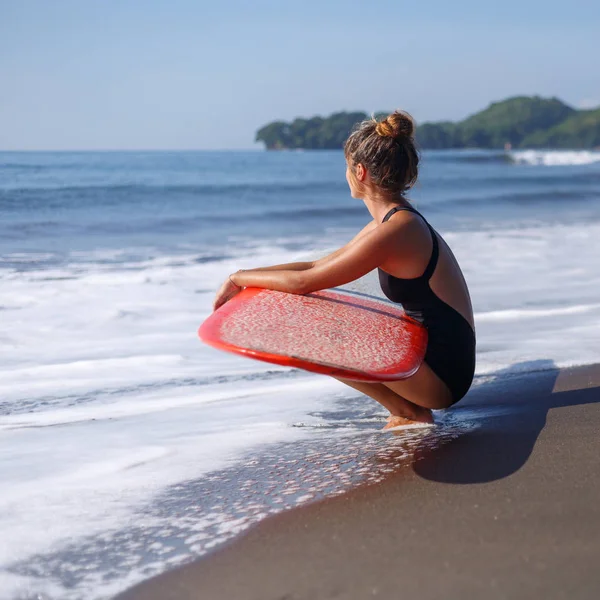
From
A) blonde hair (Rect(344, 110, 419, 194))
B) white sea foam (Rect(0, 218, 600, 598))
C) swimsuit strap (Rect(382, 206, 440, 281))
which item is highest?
blonde hair (Rect(344, 110, 419, 194))

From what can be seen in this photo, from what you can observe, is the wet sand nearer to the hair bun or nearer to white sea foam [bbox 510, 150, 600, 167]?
the hair bun

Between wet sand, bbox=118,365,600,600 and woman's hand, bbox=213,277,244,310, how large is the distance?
937 millimetres

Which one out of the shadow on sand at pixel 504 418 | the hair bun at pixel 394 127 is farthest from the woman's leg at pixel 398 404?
the hair bun at pixel 394 127

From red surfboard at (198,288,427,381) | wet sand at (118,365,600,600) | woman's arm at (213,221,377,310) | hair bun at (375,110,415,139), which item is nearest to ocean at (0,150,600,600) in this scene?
wet sand at (118,365,600,600)

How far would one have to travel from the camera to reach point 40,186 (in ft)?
47.2

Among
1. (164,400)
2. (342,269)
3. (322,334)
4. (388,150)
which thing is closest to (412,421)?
(322,334)

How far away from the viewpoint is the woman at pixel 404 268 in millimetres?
2639

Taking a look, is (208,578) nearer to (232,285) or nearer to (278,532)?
(278,532)

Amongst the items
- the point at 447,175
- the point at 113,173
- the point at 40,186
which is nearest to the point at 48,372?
the point at 40,186

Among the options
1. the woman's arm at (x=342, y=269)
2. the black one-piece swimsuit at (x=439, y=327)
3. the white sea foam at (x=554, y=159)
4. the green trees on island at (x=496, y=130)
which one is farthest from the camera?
the green trees on island at (x=496, y=130)

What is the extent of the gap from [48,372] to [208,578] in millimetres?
2562

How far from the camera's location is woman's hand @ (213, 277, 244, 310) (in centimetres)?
297

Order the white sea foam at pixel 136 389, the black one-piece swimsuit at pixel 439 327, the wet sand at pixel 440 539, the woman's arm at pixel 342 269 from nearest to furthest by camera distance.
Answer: the wet sand at pixel 440 539, the white sea foam at pixel 136 389, the woman's arm at pixel 342 269, the black one-piece swimsuit at pixel 439 327

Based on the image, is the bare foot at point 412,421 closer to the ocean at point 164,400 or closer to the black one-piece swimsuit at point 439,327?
the ocean at point 164,400
